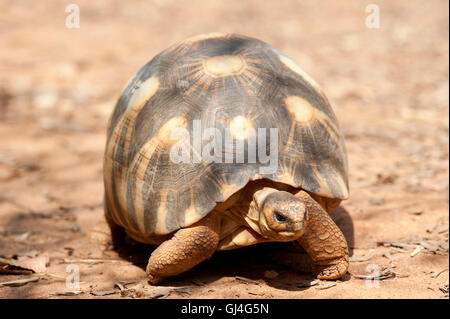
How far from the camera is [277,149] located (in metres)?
2.81

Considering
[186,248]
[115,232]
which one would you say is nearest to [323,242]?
[186,248]

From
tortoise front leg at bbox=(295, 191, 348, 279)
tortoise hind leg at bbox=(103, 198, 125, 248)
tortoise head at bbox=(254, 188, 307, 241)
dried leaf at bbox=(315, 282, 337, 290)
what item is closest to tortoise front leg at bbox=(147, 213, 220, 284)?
tortoise head at bbox=(254, 188, 307, 241)

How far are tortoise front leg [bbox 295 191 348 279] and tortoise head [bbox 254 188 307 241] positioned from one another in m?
0.18

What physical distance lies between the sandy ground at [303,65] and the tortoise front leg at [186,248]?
13 centimetres

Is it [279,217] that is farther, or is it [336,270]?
[336,270]

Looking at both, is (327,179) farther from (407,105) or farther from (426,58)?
(426,58)

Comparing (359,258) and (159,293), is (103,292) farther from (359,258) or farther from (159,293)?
(359,258)

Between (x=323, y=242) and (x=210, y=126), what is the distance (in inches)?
32.9

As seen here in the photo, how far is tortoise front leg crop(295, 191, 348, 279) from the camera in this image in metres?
2.77

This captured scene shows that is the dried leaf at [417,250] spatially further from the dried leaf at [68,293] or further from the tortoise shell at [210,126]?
the dried leaf at [68,293]

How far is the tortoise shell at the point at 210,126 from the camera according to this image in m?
2.77

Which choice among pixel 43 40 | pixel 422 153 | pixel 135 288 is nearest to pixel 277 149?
pixel 135 288

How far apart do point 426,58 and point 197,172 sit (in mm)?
6568

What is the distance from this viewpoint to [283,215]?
2535 mm
